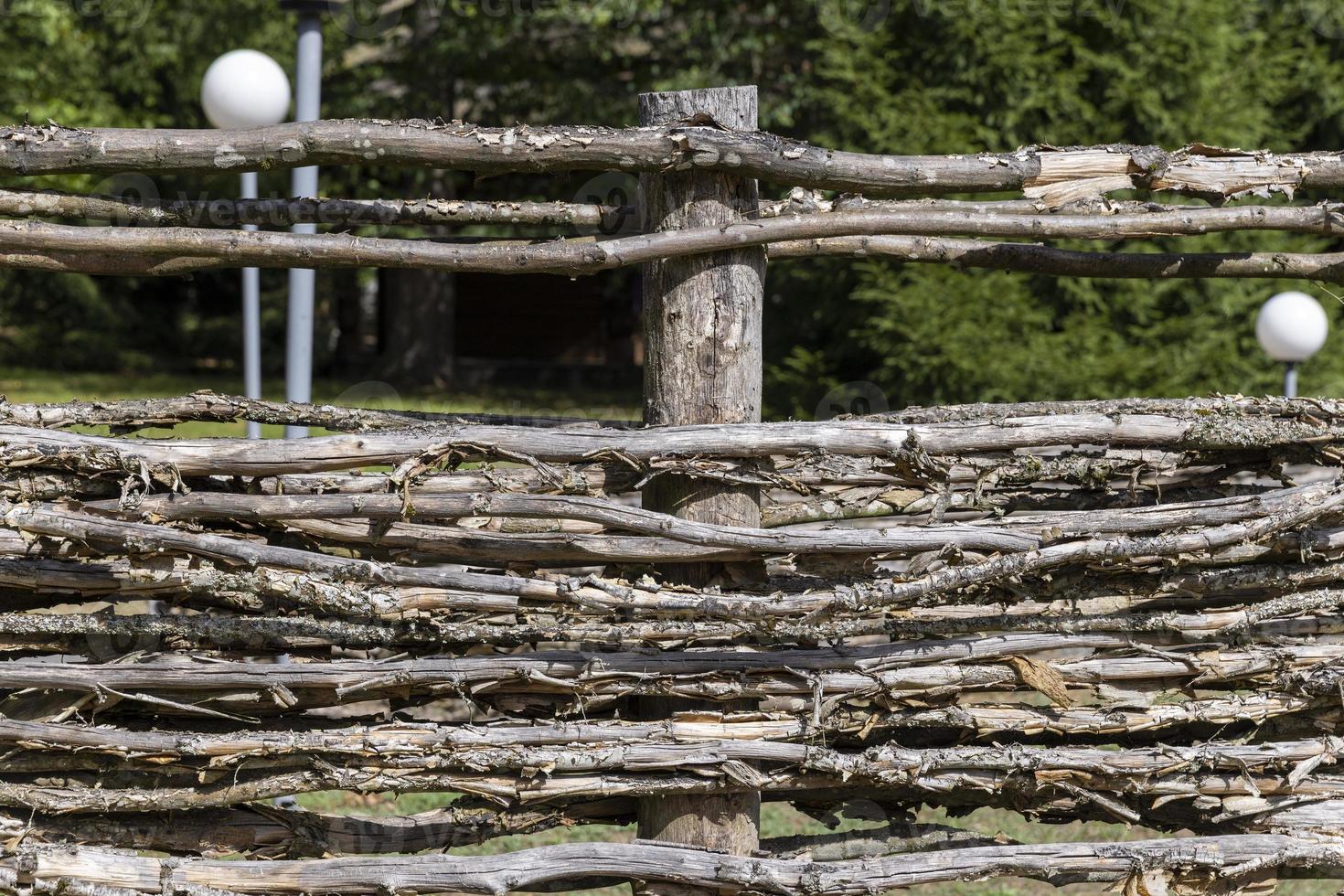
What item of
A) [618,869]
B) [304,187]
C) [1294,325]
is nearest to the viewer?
[618,869]

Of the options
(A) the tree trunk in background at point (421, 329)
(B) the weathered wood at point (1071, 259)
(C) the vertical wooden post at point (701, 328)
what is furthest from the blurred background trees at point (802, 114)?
(B) the weathered wood at point (1071, 259)

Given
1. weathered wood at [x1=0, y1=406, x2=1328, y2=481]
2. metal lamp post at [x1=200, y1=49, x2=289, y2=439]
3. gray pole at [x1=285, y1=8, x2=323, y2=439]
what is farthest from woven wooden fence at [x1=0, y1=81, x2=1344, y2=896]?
metal lamp post at [x1=200, y1=49, x2=289, y2=439]

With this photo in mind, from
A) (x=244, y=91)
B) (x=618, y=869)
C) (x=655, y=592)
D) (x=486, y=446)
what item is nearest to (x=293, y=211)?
(x=486, y=446)

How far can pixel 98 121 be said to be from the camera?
12.9 metres

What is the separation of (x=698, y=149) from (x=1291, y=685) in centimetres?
158

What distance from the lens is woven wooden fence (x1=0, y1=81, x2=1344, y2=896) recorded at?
2014mm

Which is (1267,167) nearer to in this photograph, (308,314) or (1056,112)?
(308,314)

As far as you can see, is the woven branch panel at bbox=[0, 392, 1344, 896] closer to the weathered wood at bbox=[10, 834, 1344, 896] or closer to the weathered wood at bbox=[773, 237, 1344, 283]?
the weathered wood at bbox=[10, 834, 1344, 896]

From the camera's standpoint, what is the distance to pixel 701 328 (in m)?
2.07

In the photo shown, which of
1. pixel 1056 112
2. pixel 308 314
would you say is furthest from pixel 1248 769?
pixel 1056 112

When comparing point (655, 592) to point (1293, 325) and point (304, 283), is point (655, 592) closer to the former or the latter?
point (304, 283)

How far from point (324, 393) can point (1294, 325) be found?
33.5ft

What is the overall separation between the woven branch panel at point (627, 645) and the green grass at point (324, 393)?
23.1ft

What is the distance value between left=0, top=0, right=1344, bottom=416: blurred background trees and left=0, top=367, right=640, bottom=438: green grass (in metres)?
0.77
